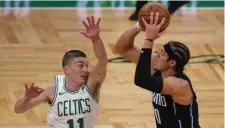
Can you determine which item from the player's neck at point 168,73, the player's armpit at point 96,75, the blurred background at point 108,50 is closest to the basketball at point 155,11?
the player's neck at point 168,73

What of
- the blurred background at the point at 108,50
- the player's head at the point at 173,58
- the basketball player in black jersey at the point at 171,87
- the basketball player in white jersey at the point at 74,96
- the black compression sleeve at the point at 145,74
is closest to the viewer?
the black compression sleeve at the point at 145,74

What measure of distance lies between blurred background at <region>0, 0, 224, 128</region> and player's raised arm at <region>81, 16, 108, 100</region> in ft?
5.74

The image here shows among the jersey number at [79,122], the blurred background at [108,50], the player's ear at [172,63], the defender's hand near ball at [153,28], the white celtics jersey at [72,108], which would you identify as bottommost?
the blurred background at [108,50]

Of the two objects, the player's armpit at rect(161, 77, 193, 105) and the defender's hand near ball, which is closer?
the defender's hand near ball

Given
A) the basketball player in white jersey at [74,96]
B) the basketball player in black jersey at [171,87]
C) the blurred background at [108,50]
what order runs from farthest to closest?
1. the blurred background at [108,50]
2. the basketball player in white jersey at [74,96]
3. the basketball player in black jersey at [171,87]

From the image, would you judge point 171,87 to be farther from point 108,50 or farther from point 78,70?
point 108,50

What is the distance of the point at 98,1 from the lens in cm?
1050

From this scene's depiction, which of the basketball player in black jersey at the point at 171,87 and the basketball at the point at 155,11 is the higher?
the basketball at the point at 155,11

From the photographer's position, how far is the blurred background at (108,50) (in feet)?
21.7

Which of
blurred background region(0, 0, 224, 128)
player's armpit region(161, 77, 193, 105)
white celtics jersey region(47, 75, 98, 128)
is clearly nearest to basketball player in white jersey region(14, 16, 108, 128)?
white celtics jersey region(47, 75, 98, 128)

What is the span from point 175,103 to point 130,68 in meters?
3.35

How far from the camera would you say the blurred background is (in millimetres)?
6625

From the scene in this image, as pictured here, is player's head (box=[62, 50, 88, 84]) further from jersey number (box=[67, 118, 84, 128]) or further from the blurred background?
the blurred background

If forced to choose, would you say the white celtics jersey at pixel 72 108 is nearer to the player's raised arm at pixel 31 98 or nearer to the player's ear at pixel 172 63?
the player's raised arm at pixel 31 98
